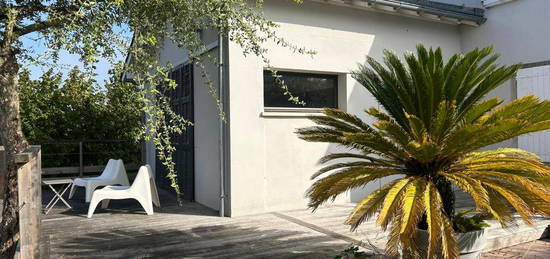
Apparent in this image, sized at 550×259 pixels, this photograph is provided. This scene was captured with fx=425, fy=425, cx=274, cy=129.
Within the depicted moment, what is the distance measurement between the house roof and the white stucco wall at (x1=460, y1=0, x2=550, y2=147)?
282 mm

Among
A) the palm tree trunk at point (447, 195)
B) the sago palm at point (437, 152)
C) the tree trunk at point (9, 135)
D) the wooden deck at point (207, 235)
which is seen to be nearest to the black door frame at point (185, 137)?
the wooden deck at point (207, 235)

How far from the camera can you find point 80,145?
456 inches

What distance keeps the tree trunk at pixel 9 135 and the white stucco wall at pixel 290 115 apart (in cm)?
327

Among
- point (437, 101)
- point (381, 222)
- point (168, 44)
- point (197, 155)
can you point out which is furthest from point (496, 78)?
point (168, 44)

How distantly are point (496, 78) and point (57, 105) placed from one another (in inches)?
450

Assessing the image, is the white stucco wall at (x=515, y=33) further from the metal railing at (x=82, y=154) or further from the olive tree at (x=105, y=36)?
the metal railing at (x=82, y=154)

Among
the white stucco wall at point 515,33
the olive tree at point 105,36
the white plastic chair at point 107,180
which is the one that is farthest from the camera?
the white stucco wall at point 515,33

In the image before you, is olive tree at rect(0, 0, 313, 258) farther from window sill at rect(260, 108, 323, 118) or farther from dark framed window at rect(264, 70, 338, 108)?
dark framed window at rect(264, 70, 338, 108)

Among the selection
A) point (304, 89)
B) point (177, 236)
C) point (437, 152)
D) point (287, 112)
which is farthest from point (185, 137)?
point (437, 152)

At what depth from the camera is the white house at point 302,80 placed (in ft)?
23.7

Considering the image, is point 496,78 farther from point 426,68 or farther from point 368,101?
point 368,101

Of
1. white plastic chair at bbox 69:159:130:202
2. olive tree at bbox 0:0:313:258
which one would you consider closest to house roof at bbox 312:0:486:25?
olive tree at bbox 0:0:313:258

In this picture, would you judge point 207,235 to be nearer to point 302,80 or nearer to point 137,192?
point 137,192

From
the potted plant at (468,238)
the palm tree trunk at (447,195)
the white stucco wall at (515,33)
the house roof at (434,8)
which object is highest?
the house roof at (434,8)
